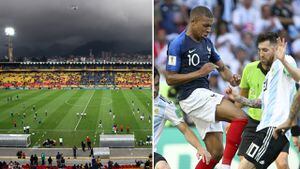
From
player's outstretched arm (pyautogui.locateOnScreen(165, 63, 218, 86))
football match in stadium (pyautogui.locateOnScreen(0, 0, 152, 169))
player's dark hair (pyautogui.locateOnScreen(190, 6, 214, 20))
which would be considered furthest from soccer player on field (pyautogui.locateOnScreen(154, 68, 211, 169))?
football match in stadium (pyautogui.locateOnScreen(0, 0, 152, 169))

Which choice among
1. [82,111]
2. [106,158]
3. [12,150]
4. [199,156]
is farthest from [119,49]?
[199,156]

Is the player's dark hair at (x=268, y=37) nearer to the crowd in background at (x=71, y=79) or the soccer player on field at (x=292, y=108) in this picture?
the soccer player on field at (x=292, y=108)

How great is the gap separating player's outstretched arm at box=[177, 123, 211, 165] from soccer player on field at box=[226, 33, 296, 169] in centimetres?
22

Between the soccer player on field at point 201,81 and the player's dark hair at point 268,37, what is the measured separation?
0.25 metres

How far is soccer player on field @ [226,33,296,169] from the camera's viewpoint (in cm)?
224

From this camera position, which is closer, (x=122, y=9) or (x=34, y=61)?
(x=122, y=9)

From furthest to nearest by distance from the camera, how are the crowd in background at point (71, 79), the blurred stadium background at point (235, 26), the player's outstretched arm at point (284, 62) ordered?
the crowd in background at point (71, 79) < the blurred stadium background at point (235, 26) < the player's outstretched arm at point (284, 62)

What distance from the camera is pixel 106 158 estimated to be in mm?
8219

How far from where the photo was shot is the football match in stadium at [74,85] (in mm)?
8016

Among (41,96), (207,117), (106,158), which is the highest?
(207,117)

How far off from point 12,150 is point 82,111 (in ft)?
11.8

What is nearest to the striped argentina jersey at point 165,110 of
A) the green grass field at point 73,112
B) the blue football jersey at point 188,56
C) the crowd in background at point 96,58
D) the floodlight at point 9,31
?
the blue football jersey at point 188,56

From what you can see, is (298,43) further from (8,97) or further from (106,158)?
(8,97)

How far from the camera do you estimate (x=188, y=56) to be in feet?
7.70
